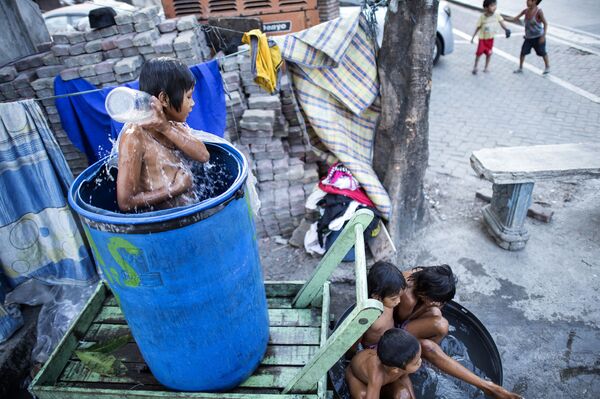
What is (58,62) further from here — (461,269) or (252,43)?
(461,269)

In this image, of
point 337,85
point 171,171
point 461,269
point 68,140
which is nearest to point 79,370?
point 171,171

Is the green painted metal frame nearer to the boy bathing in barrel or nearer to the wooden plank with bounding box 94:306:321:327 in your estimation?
the wooden plank with bounding box 94:306:321:327

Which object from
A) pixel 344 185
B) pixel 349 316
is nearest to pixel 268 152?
pixel 344 185

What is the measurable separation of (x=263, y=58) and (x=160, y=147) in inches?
60.4

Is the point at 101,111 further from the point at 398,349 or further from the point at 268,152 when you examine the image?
the point at 398,349

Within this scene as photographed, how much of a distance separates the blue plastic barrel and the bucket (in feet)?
2.39

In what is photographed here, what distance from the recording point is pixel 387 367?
2.12 m

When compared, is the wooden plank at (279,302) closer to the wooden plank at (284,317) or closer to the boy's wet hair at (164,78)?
the wooden plank at (284,317)

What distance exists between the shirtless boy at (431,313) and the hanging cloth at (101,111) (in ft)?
6.69

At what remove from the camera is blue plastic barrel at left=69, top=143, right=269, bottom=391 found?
154 cm

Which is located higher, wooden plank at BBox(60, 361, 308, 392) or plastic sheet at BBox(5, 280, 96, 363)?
wooden plank at BBox(60, 361, 308, 392)

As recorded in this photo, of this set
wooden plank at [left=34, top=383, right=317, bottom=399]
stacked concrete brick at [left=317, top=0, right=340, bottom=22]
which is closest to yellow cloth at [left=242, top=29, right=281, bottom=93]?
wooden plank at [left=34, top=383, right=317, bottom=399]

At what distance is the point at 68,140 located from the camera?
3.68 meters

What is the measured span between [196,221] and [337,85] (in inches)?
85.3
